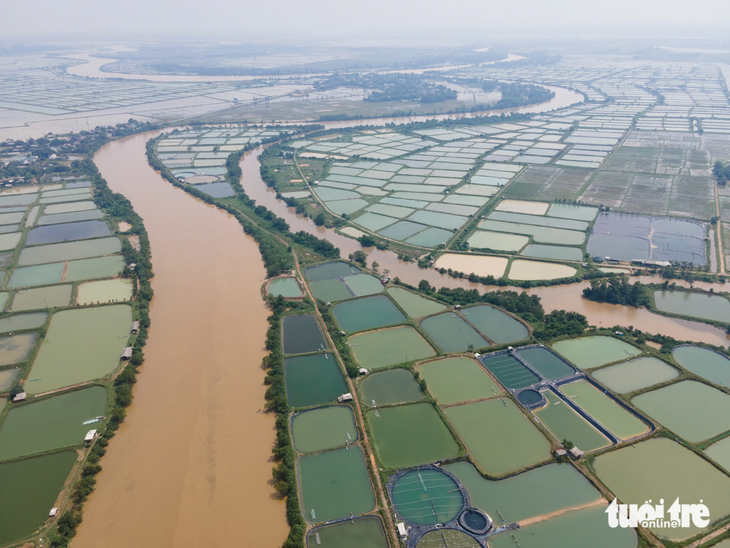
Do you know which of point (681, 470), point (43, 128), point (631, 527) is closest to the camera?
point (631, 527)

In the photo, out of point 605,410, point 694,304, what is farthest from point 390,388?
point 694,304

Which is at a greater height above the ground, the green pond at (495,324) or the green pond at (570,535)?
the green pond at (495,324)

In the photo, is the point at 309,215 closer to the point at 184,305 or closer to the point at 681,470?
the point at 184,305

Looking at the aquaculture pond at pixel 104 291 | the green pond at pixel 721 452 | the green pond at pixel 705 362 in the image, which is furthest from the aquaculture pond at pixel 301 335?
the green pond at pixel 705 362

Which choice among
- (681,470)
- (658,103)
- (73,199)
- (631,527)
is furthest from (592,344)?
(658,103)

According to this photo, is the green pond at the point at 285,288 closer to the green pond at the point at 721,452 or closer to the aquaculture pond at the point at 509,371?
the aquaculture pond at the point at 509,371

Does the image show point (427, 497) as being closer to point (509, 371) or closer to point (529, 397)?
point (529, 397)

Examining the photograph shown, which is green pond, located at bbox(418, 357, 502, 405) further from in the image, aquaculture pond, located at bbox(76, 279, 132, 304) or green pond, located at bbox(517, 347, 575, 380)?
aquaculture pond, located at bbox(76, 279, 132, 304)
